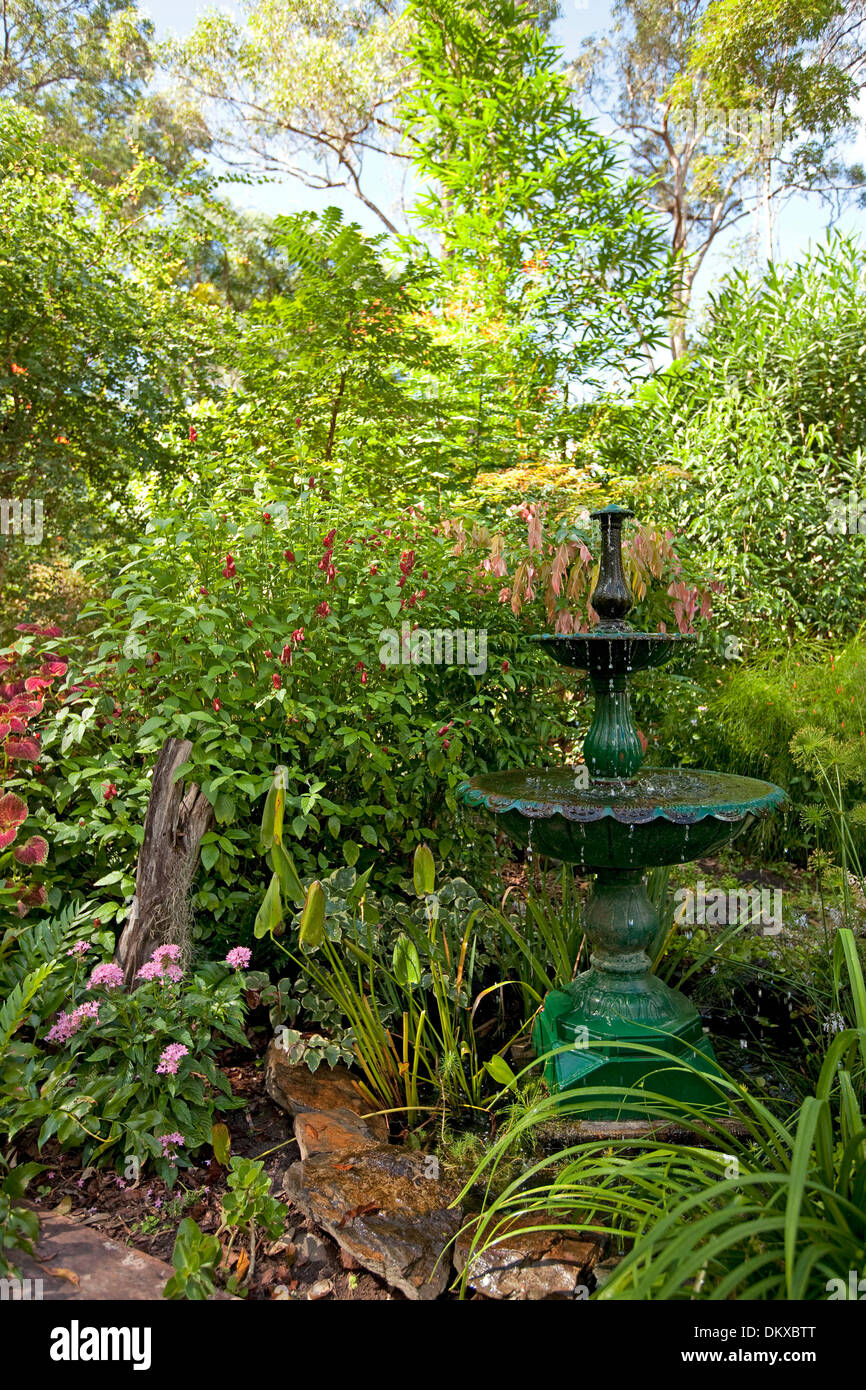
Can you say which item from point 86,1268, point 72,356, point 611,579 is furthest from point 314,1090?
point 72,356

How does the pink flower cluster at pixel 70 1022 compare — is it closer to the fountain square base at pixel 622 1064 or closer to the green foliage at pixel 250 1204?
the green foliage at pixel 250 1204

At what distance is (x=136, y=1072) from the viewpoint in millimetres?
2387

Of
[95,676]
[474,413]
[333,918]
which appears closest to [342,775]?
[333,918]

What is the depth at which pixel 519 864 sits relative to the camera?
4773 mm

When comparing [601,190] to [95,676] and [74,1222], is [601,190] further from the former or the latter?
[74,1222]

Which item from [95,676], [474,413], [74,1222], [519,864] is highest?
[474,413]

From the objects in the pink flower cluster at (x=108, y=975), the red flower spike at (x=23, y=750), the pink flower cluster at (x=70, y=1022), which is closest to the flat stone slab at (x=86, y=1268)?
the pink flower cluster at (x=70, y=1022)

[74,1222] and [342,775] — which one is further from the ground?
[342,775]

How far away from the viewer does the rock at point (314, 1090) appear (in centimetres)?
253

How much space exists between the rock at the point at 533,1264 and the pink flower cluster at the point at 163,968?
109 cm

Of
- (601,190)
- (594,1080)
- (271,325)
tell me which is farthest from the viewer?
(601,190)

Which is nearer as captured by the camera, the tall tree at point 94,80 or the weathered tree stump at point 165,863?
the weathered tree stump at point 165,863

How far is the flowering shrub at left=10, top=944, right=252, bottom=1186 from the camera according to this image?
2.20 meters

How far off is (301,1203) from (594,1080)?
3.11 ft
